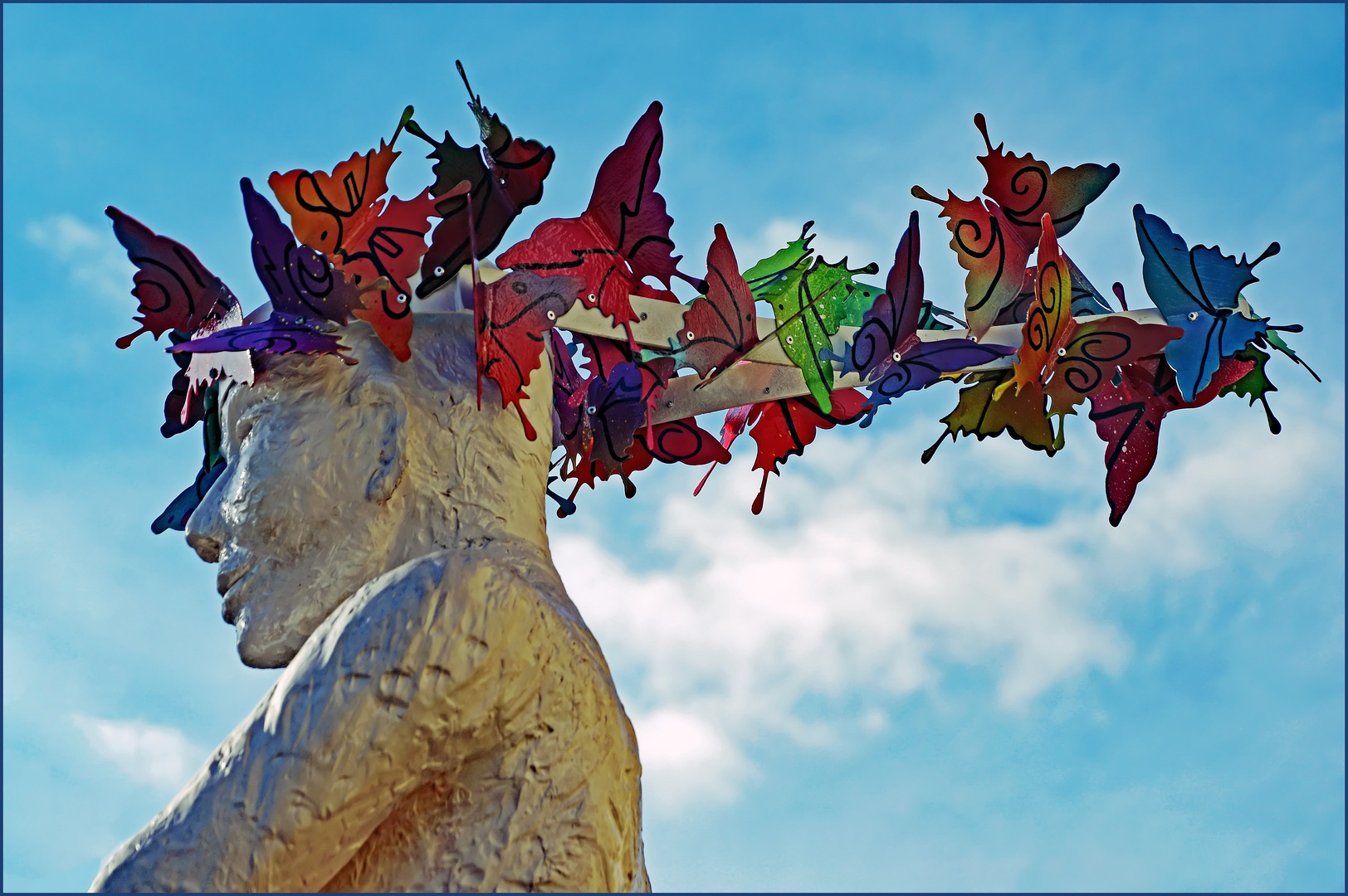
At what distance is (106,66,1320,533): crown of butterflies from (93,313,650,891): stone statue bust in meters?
0.16

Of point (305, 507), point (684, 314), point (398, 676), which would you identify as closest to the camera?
point (398, 676)

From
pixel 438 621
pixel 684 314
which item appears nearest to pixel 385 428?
pixel 438 621

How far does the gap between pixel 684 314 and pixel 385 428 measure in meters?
0.81

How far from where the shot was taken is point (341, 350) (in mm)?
3131

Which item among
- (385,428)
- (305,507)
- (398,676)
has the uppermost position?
(385,428)

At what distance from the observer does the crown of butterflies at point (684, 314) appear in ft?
10.4

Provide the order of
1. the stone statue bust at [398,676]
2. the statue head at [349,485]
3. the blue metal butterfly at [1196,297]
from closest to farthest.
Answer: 1. the stone statue bust at [398,676]
2. the statue head at [349,485]
3. the blue metal butterfly at [1196,297]

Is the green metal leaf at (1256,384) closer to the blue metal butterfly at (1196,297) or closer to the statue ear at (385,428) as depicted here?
the blue metal butterfly at (1196,297)

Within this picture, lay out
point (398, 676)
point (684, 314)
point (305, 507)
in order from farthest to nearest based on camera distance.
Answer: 1. point (684, 314)
2. point (305, 507)
3. point (398, 676)

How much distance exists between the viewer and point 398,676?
8.61 feet

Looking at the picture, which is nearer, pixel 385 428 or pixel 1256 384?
pixel 385 428

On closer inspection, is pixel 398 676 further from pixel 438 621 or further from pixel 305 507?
pixel 305 507

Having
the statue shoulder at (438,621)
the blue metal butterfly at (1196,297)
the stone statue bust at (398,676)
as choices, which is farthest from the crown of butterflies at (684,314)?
the statue shoulder at (438,621)

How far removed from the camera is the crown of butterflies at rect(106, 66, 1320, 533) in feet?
10.4
